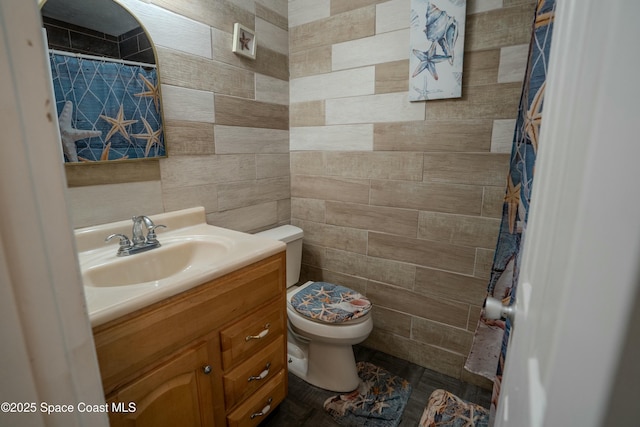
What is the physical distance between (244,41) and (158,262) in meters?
1.22

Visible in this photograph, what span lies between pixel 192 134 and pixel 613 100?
1563 millimetres

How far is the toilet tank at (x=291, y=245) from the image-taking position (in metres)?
1.85

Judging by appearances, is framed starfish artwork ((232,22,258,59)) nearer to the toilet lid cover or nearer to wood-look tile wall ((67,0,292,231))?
wood-look tile wall ((67,0,292,231))

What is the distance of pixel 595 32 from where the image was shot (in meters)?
0.24

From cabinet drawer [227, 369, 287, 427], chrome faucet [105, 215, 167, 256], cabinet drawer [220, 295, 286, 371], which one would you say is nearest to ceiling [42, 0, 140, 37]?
chrome faucet [105, 215, 167, 256]

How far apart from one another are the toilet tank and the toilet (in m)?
0.01

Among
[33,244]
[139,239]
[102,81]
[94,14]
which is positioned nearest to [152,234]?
[139,239]

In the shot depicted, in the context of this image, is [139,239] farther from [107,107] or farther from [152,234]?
[107,107]

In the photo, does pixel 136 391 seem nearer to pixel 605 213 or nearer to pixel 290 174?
pixel 605 213

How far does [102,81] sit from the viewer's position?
1.15 metres

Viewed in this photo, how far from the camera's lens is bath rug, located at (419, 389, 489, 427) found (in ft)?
4.71

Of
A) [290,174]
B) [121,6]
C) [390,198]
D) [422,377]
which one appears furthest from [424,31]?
[422,377]

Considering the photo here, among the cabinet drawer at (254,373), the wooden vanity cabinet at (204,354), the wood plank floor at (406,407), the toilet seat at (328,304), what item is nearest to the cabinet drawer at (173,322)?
the wooden vanity cabinet at (204,354)

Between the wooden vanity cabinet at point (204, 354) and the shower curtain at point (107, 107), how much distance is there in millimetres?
698
